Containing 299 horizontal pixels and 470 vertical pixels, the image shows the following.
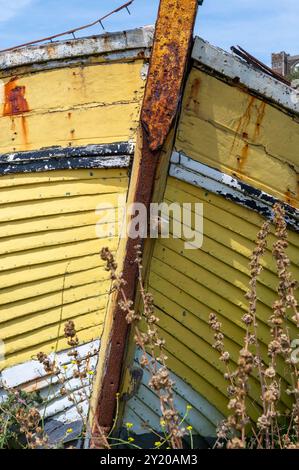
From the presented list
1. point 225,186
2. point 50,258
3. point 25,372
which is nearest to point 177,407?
point 25,372

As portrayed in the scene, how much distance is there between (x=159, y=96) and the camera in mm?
2912

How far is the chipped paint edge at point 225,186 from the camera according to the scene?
3.15 metres

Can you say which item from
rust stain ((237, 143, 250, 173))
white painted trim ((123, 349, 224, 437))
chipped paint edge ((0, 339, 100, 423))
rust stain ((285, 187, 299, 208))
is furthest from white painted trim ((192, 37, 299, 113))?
chipped paint edge ((0, 339, 100, 423))

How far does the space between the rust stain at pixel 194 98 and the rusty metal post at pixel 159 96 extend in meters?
0.15

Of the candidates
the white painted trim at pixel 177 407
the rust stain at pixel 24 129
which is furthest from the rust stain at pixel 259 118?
the white painted trim at pixel 177 407

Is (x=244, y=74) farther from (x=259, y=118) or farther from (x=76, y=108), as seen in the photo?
(x=76, y=108)

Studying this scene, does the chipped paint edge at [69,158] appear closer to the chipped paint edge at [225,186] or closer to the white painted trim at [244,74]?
the chipped paint edge at [225,186]

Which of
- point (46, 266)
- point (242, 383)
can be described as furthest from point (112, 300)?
point (242, 383)

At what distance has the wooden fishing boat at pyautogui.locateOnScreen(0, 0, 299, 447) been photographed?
302cm

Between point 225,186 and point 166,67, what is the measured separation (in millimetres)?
723

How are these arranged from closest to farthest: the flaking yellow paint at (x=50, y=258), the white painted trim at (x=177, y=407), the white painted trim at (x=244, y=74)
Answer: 1. the white painted trim at (x=244, y=74)
2. the flaking yellow paint at (x=50, y=258)
3. the white painted trim at (x=177, y=407)

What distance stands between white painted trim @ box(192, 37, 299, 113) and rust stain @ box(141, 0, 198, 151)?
0.13m

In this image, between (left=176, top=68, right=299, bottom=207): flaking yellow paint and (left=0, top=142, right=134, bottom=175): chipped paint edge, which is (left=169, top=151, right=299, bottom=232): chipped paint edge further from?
(left=0, top=142, right=134, bottom=175): chipped paint edge

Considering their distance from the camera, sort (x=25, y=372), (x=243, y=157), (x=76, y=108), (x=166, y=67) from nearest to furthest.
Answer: (x=166, y=67) < (x=243, y=157) < (x=76, y=108) < (x=25, y=372)
